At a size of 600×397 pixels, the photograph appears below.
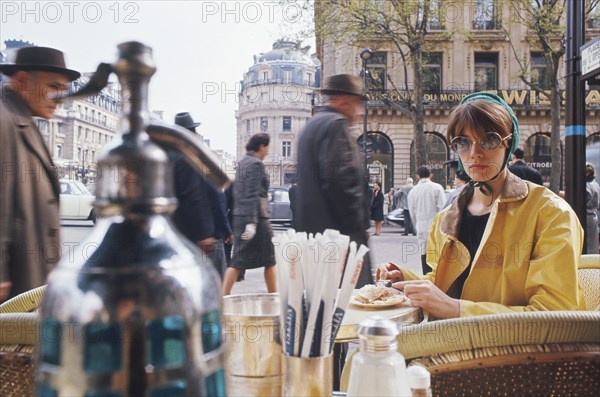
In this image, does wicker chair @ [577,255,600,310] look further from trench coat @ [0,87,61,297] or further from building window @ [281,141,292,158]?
building window @ [281,141,292,158]

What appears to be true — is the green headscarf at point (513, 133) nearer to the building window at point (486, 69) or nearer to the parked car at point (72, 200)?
the parked car at point (72, 200)

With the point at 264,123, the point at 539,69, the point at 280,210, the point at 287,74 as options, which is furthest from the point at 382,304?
the point at 287,74

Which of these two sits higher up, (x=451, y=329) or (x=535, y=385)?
(x=451, y=329)

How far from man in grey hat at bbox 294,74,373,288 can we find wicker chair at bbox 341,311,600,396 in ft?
7.61

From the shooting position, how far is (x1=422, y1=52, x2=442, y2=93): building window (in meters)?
27.8

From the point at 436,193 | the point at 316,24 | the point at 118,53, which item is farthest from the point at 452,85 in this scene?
the point at 118,53

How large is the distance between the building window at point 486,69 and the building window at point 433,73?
6.65 feet

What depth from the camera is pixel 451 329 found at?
1.06 m

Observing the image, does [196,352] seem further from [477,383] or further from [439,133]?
[439,133]

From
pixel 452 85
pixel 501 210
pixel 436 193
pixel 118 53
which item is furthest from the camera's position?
pixel 452 85

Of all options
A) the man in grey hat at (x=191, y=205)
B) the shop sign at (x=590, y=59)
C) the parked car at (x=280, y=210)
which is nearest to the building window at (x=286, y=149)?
the parked car at (x=280, y=210)

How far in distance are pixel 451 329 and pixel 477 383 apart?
0.38 feet

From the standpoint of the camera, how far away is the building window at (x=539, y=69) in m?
27.2

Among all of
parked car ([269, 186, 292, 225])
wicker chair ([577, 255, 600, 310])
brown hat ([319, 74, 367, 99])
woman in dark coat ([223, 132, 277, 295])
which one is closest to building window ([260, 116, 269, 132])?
parked car ([269, 186, 292, 225])
